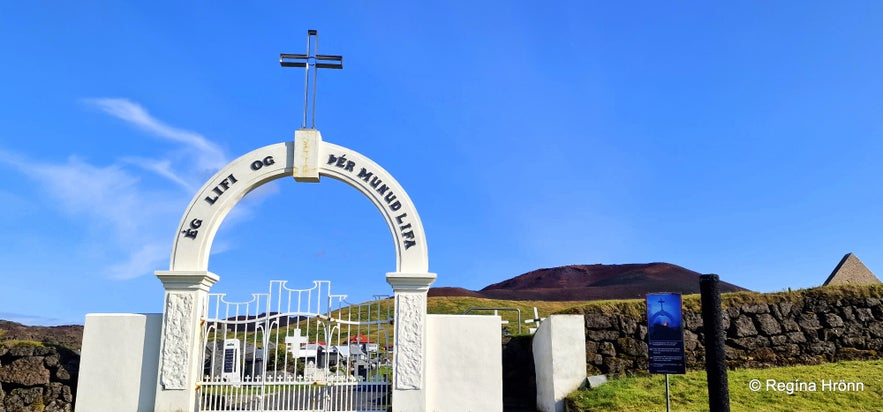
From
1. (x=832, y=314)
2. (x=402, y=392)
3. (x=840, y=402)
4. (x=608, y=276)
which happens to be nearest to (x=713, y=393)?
(x=840, y=402)

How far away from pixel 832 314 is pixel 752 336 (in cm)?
172

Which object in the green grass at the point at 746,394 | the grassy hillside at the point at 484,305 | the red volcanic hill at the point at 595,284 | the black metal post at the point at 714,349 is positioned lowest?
the green grass at the point at 746,394

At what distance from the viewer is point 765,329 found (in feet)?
39.8

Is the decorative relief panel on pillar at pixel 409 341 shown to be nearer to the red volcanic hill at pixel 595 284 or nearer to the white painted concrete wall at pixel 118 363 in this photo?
the white painted concrete wall at pixel 118 363

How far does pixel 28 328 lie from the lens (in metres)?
15.6

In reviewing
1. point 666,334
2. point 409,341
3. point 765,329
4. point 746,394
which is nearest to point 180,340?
point 409,341

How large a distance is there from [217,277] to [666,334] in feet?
22.0

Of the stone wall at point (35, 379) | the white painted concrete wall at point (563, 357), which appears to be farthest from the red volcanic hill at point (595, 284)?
the stone wall at point (35, 379)

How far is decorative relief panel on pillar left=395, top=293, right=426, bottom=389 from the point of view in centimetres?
977

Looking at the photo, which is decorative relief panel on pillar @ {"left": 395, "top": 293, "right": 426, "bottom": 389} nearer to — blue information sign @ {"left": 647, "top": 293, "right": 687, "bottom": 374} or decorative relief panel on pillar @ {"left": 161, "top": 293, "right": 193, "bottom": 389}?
decorative relief panel on pillar @ {"left": 161, "top": 293, "right": 193, "bottom": 389}

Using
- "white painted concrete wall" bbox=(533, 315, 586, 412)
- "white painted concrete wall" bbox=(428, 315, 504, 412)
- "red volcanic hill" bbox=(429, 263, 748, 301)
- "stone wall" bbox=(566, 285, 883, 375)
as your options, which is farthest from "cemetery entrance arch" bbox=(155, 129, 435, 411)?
"red volcanic hill" bbox=(429, 263, 748, 301)

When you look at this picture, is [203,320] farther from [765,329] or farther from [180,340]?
[765,329]

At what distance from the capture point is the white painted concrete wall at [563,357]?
35.0 feet

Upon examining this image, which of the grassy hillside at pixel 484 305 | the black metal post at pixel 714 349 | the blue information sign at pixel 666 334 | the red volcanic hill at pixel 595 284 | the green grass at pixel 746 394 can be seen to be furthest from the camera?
the red volcanic hill at pixel 595 284
